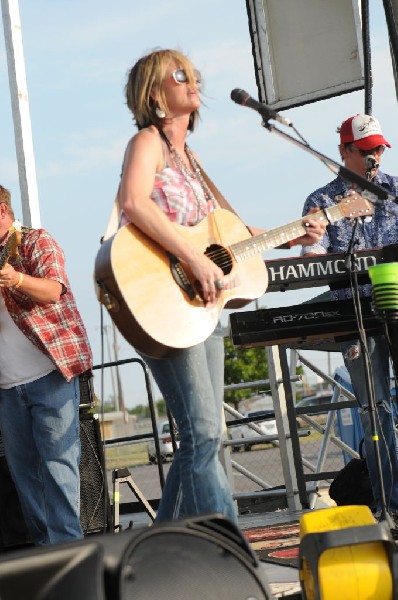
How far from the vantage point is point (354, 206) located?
4.21 metres

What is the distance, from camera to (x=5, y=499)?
5.32 metres

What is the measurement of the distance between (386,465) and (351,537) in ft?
7.71

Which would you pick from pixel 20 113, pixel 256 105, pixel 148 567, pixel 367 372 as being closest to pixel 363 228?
pixel 367 372

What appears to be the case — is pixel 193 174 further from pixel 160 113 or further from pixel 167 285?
pixel 167 285

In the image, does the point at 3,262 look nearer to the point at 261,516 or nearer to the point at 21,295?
the point at 21,295

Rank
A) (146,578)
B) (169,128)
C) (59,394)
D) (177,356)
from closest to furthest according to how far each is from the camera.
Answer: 1. (146,578)
2. (177,356)
3. (169,128)
4. (59,394)

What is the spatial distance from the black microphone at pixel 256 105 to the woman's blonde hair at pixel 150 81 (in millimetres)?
199

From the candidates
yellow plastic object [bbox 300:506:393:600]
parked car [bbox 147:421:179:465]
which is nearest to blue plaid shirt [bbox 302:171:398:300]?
parked car [bbox 147:421:179:465]

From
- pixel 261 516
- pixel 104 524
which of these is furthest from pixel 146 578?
pixel 261 516

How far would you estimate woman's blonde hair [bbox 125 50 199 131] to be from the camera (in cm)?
356

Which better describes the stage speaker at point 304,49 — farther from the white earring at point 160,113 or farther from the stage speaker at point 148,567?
the stage speaker at point 148,567

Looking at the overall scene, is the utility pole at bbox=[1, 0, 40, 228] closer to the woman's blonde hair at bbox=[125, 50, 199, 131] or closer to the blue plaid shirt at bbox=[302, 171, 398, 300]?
the blue plaid shirt at bbox=[302, 171, 398, 300]

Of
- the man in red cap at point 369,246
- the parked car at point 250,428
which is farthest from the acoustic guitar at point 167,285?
the parked car at point 250,428

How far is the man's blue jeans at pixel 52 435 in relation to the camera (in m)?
4.39
